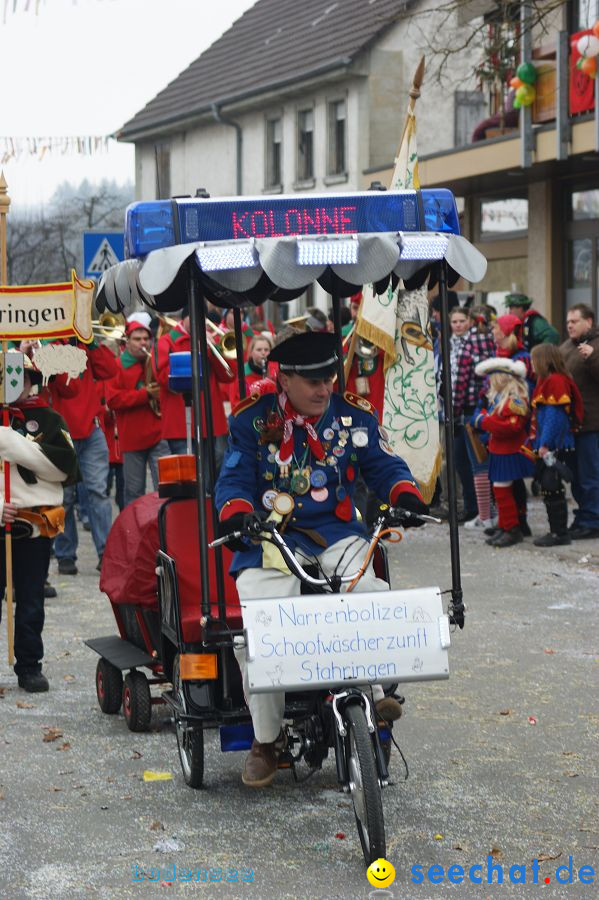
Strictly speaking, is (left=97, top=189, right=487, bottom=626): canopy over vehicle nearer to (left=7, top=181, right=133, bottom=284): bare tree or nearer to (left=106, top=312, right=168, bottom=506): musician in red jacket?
(left=106, top=312, right=168, bottom=506): musician in red jacket

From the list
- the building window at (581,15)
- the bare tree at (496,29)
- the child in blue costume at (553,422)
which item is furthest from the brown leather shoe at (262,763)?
the building window at (581,15)

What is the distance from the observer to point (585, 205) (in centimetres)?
2391

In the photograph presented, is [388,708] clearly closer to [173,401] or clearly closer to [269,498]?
[269,498]

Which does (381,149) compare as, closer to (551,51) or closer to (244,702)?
(551,51)

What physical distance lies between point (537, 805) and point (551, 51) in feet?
60.9

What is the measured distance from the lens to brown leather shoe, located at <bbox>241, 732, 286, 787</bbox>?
20.3 feet

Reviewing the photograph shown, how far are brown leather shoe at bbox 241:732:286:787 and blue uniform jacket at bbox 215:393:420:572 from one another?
72 centimetres

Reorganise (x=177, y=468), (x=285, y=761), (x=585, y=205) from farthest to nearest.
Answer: (x=585, y=205) < (x=177, y=468) < (x=285, y=761)

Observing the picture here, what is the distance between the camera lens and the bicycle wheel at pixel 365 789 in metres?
5.28

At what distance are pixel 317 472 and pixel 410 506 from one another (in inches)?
16.1

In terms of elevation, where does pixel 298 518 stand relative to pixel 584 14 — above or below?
below

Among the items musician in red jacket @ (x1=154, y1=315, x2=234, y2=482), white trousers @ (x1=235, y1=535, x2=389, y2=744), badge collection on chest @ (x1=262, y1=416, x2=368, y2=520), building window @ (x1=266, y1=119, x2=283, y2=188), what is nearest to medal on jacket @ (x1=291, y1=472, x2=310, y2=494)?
badge collection on chest @ (x1=262, y1=416, x2=368, y2=520)

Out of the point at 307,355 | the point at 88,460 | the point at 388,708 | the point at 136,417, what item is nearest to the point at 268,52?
the point at 136,417

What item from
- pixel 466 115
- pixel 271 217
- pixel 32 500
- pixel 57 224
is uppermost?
pixel 466 115
